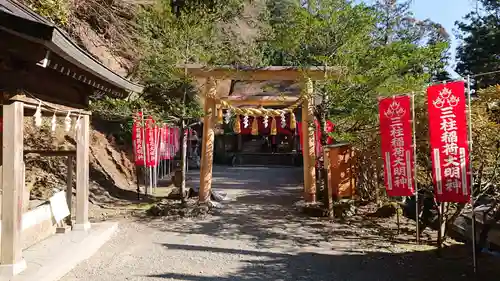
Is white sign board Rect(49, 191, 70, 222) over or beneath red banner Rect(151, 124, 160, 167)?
beneath

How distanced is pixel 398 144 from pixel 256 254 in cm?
324

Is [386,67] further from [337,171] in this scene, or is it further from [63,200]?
[63,200]

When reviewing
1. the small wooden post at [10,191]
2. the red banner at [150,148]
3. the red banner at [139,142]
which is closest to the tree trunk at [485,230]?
Result: the small wooden post at [10,191]

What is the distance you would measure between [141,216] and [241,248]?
13.6 ft

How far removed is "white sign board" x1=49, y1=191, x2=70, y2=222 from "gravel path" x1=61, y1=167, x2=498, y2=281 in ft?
3.16

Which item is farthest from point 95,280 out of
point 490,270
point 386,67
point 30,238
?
point 386,67

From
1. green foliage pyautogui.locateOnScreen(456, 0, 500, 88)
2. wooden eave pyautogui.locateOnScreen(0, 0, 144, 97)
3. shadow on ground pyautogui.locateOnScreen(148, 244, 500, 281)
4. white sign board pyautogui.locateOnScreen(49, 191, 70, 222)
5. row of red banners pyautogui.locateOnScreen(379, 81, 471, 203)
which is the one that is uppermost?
green foliage pyautogui.locateOnScreen(456, 0, 500, 88)

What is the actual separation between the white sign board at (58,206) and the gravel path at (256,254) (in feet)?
3.16

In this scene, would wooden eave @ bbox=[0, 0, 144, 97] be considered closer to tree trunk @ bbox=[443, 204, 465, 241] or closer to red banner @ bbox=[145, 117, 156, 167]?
red banner @ bbox=[145, 117, 156, 167]

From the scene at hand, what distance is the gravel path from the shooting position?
591cm

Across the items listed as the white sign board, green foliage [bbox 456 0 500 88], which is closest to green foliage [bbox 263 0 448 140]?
the white sign board

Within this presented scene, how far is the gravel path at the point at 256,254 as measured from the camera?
5.91 meters

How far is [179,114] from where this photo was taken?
11.5 meters

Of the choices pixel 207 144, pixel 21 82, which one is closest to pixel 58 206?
pixel 21 82
